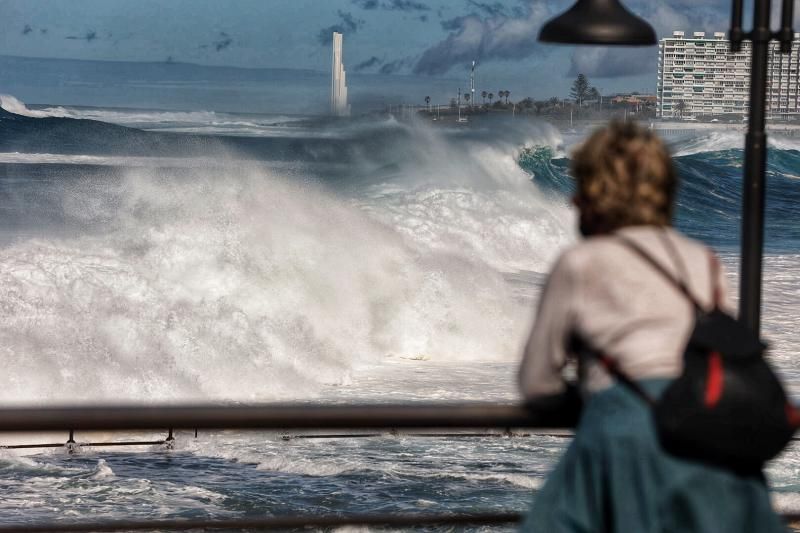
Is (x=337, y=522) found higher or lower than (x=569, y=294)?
lower

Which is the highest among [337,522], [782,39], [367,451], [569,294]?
[782,39]

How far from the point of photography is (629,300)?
6.30 feet

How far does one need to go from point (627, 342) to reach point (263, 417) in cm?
78

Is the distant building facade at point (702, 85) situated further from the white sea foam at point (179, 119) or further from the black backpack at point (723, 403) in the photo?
the black backpack at point (723, 403)

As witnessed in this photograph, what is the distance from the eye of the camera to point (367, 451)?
1270 centimetres

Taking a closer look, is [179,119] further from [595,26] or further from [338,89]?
[595,26]

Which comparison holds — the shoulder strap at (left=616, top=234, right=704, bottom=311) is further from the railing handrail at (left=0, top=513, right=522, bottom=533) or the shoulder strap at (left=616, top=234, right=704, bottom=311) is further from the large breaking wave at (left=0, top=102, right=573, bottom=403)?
the large breaking wave at (left=0, top=102, right=573, bottom=403)

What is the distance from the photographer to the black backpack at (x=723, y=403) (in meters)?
1.84

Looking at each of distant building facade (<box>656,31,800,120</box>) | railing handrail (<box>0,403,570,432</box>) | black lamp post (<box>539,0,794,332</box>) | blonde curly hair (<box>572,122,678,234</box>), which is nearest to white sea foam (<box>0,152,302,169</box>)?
distant building facade (<box>656,31,800,120</box>)

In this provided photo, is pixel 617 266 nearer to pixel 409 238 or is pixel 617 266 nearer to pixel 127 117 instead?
pixel 409 238

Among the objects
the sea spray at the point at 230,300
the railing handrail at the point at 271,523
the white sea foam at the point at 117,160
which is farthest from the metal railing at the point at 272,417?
the white sea foam at the point at 117,160

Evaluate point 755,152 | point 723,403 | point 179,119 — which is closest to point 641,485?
point 723,403

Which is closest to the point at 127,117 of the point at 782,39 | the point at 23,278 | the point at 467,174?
the point at 467,174

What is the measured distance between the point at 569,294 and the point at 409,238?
27295 millimetres
